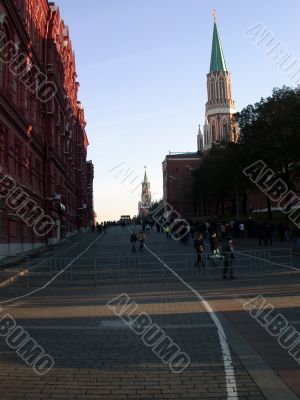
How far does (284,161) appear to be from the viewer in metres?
44.0

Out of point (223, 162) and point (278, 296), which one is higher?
point (223, 162)

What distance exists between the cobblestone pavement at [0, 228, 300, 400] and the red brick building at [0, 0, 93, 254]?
1565 centimetres

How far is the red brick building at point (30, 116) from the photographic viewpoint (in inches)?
1214

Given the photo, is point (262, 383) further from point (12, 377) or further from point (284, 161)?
point (284, 161)

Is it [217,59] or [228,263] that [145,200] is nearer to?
[217,59]

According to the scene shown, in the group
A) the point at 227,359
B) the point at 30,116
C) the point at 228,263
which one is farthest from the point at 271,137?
the point at 227,359

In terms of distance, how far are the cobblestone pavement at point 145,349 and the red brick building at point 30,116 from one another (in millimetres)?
15654

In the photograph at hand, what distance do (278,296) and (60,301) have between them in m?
6.11

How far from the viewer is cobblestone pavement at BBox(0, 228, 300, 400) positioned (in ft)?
20.8

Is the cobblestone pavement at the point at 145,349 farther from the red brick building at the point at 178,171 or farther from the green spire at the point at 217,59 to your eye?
the green spire at the point at 217,59

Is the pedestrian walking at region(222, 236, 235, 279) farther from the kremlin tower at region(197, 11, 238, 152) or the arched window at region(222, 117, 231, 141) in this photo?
the kremlin tower at region(197, 11, 238, 152)

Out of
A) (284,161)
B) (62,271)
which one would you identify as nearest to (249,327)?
(62,271)

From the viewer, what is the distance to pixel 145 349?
852 cm

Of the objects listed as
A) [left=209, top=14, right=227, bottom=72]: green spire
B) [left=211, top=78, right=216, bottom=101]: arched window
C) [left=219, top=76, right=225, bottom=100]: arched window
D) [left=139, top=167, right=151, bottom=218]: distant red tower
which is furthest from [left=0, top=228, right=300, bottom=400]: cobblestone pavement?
[left=139, top=167, right=151, bottom=218]: distant red tower
